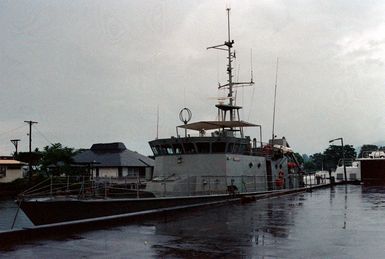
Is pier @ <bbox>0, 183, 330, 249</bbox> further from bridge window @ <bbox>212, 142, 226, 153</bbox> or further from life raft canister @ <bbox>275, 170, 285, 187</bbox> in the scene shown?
life raft canister @ <bbox>275, 170, 285, 187</bbox>

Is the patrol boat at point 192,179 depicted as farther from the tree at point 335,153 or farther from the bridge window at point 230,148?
the tree at point 335,153

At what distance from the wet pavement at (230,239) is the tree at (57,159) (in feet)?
151

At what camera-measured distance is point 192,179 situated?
21.5 meters

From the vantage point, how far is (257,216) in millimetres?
13727

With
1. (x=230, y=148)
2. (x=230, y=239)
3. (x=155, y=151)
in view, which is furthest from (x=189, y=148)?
(x=230, y=239)

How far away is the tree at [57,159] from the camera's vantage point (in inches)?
2215

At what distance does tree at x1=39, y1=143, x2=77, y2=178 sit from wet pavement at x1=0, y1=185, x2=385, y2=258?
46.0 meters

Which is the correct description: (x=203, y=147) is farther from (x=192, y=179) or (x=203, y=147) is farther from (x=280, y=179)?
(x=280, y=179)

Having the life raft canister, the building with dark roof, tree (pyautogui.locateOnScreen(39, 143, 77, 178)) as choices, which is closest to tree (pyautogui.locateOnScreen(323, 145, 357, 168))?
the building with dark roof

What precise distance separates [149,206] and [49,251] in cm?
968

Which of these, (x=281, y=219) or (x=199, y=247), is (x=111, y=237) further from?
(x=281, y=219)

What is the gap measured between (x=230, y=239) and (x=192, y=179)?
1225 centimetres

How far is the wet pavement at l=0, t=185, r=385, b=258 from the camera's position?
25.3ft

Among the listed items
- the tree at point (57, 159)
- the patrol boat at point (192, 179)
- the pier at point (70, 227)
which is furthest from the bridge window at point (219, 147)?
the tree at point (57, 159)
